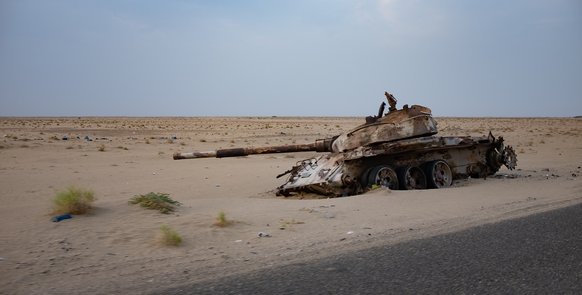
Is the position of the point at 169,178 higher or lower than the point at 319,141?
lower

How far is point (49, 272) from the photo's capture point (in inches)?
201

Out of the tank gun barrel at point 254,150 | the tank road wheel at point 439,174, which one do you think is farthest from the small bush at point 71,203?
the tank road wheel at point 439,174

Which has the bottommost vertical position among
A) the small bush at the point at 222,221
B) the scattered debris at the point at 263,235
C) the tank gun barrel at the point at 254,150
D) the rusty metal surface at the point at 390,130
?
the scattered debris at the point at 263,235

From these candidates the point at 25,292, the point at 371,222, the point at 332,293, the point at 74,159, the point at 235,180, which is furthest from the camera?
the point at 74,159

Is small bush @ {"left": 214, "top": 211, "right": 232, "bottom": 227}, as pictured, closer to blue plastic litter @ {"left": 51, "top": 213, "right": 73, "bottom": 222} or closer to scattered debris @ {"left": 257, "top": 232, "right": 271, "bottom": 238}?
scattered debris @ {"left": 257, "top": 232, "right": 271, "bottom": 238}

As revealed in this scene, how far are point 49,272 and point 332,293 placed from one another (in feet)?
8.89

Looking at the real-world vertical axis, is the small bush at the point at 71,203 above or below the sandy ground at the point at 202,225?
above

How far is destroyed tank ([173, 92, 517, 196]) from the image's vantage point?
1144 centimetres

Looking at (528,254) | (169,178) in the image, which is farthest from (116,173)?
(528,254)

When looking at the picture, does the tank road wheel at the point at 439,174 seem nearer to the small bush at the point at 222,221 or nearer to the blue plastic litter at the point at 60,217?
the small bush at the point at 222,221

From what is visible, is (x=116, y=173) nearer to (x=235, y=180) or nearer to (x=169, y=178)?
(x=169, y=178)

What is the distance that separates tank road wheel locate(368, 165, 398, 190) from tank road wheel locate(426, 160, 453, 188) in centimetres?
103

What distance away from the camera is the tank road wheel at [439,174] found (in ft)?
40.7

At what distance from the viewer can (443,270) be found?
479 centimetres
